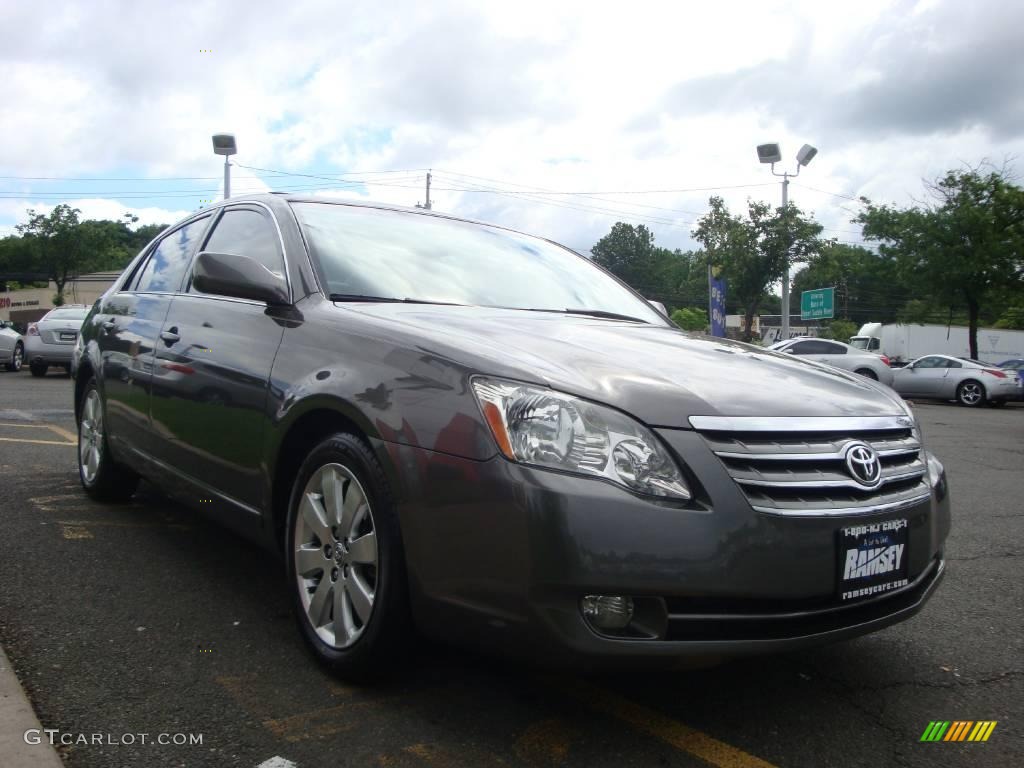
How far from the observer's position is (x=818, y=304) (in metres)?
33.4

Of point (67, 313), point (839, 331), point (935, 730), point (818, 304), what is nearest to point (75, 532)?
point (935, 730)

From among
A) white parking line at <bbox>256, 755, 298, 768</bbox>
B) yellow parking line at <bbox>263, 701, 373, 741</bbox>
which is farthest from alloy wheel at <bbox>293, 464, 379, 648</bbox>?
white parking line at <bbox>256, 755, 298, 768</bbox>

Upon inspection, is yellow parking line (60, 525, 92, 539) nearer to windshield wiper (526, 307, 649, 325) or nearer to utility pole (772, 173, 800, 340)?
windshield wiper (526, 307, 649, 325)

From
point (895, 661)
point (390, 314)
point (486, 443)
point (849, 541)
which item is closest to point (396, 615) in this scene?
point (486, 443)

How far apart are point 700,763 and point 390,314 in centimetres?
159

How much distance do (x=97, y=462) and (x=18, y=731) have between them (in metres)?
2.87

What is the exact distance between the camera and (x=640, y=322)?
12.0 ft

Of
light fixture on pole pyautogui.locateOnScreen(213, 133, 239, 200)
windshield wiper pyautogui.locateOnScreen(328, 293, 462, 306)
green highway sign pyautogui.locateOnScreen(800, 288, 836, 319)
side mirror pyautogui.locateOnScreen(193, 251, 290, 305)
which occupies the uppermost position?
light fixture on pole pyautogui.locateOnScreen(213, 133, 239, 200)

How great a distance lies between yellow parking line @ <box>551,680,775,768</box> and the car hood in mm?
857

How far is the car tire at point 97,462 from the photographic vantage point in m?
4.78

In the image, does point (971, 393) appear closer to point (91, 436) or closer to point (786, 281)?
point (786, 281)

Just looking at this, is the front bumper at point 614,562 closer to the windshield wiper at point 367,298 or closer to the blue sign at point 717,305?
the windshield wiper at point 367,298

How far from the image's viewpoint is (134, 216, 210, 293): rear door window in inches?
169

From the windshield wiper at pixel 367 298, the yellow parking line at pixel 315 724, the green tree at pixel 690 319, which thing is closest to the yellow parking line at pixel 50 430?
the windshield wiper at pixel 367 298
